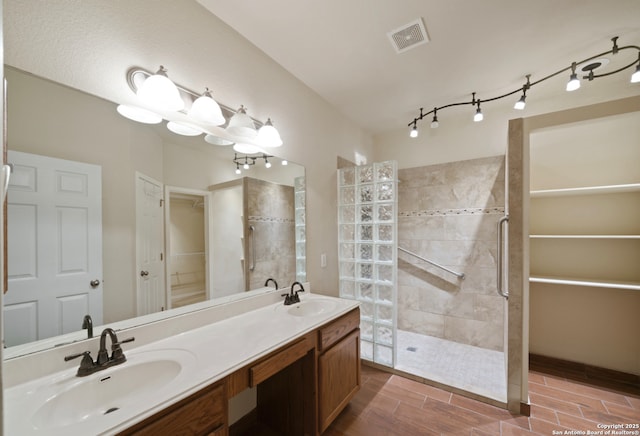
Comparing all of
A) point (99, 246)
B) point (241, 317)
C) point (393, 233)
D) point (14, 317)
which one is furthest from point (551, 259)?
point (14, 317)

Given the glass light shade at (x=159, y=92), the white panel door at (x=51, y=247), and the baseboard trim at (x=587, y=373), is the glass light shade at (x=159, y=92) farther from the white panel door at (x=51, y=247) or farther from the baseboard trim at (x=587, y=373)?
the baseboard trim at (x=587, y=373)

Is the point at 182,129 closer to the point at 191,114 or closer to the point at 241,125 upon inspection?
the point at 191,114

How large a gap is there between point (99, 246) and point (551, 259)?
11.6 feet

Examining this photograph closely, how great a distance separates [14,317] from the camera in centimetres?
95

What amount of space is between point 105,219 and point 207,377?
0.84 metres

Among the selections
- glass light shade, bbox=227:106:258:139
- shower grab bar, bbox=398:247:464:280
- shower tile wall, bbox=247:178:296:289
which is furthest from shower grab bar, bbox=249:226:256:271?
shower grab bar, bbox=398:247:464:280

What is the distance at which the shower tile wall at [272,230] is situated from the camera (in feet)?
6.27

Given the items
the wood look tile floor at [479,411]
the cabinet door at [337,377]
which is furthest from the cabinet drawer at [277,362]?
the wood look tile floor at [479,411]

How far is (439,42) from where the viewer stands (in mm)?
1840

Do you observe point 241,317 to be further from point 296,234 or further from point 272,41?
point 272,41

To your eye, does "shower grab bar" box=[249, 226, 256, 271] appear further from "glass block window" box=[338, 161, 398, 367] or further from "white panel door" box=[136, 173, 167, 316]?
"glass block window" box=[338, 161, 398, 367]

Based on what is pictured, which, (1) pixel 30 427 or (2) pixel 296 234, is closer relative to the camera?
(1) pixel 30 427

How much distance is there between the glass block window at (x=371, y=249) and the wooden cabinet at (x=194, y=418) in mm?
1790

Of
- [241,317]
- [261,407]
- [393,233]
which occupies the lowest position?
[261,407]
